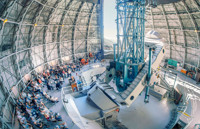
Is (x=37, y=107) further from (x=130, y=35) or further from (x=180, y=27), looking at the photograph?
(x=180, y=27)

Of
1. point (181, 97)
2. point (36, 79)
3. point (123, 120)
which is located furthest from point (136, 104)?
point (36, 79)

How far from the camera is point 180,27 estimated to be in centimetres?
2544

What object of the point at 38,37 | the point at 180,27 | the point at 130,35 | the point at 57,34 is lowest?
the point at 130,35

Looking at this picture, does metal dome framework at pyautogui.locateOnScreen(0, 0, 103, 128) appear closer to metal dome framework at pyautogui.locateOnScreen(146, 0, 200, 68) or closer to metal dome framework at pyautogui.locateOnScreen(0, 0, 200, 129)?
metal dome framework at pyautogui.locateOnScreen(0, 0, 200, 129)

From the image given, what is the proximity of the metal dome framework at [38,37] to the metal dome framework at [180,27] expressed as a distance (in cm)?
1375

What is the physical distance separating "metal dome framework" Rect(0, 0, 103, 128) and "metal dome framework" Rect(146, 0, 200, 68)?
1375 cm

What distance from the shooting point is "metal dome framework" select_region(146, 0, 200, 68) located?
22261mm

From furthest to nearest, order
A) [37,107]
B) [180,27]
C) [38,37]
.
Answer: [180,27] < [38,37] < [37,107]

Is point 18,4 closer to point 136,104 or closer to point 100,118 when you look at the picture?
point 100,118

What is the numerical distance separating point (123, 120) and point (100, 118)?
4.01 metres

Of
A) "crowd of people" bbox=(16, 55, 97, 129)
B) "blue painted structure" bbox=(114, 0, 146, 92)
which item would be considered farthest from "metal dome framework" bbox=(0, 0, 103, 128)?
"blue painted structure" bbox=(114, 0, 146, 92)

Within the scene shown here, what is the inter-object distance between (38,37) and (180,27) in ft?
95.6

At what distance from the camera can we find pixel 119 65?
14.4 m

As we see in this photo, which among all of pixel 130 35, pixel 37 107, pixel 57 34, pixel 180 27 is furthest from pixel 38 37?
pixel 180 27
